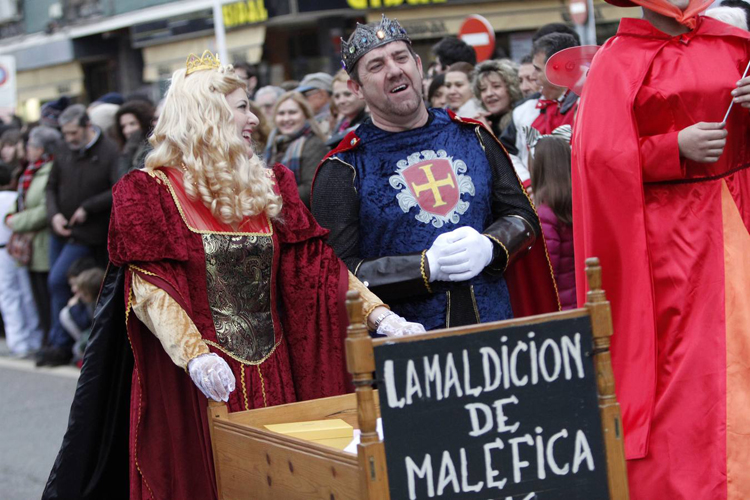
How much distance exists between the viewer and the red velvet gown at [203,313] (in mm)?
3562

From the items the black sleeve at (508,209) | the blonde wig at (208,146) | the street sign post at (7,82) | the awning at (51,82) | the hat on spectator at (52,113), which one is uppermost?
the awning at (51,82)

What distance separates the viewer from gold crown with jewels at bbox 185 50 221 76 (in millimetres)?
3738

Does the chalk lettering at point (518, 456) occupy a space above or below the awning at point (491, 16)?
below

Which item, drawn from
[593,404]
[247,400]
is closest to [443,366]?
[593,404]

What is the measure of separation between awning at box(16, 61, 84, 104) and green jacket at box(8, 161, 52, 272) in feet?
46.0

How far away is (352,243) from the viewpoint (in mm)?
4094

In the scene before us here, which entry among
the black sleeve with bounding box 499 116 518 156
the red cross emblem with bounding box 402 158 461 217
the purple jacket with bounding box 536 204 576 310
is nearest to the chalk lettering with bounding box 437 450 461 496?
the red cross emblem with bounding box 402 158 461 217

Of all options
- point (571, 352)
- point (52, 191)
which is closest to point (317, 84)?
point (52, 191)

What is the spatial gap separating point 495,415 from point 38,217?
24.6 ft

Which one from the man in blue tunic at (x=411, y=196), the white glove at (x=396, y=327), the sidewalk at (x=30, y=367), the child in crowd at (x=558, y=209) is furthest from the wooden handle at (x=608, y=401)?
the sidewalk at (x=30, y=367)

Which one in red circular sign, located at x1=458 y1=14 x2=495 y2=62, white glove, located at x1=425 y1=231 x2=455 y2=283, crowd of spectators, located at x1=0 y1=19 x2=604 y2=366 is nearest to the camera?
white glove, located at x1=425 y1=231 x2=455 y2=283

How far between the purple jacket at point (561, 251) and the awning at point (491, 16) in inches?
529

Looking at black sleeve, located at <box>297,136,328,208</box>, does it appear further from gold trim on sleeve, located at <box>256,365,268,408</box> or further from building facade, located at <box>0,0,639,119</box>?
building facade, located at <box>0,0,639,119</box>

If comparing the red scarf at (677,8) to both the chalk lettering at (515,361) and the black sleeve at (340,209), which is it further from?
the chalk lettering at (515,361)
